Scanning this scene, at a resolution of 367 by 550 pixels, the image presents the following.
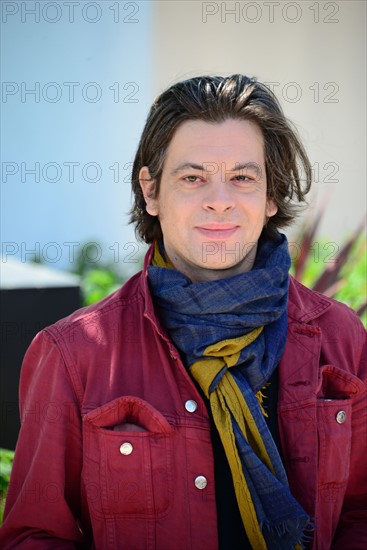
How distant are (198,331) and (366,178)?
3.85m

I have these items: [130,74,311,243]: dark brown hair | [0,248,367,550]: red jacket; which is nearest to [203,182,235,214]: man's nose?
[130,74,311,243]: dark brown hair

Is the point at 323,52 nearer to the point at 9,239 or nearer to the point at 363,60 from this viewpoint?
the point at 363,60

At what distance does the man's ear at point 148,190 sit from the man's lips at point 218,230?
10.3 inches

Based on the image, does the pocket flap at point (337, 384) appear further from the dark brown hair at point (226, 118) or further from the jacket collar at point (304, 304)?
the dark brown hair at point (226, 118)

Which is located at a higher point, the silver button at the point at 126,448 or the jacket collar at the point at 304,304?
the jacket collar at the point at 304,304

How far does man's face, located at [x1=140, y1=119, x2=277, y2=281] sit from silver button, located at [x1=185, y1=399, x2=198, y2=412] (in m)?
0.39

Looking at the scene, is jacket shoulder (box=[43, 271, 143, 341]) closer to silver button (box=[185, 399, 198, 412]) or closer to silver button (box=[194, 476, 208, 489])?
silver button (box=[185, 399, 198, 412])

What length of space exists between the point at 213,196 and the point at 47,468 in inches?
34.9

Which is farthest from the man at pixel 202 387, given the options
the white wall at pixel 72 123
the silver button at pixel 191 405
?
the white wall at pixel 72 123

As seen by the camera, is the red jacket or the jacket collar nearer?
the red jacket

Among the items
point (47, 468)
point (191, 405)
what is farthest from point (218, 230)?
point (47, 468)

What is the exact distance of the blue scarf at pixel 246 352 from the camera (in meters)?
2.23

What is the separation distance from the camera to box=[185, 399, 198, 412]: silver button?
228 cm

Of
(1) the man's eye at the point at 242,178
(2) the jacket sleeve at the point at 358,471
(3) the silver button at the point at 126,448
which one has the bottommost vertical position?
(2) the jacket sleeve at the point at 358,471
